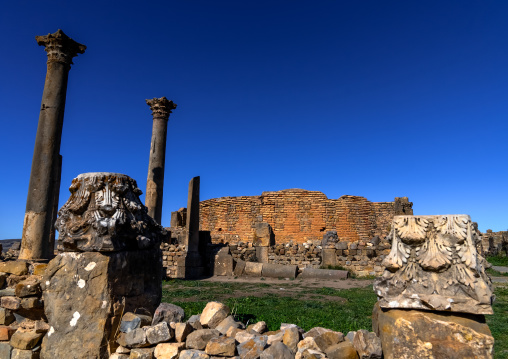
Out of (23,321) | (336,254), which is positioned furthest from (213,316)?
(336,254)

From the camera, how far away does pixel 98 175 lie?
3344mm

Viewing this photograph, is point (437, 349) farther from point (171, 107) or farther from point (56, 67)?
point (171, 107)

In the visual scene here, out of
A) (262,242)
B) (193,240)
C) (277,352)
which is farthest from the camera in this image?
(262,242)

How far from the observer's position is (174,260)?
1461 centimetres

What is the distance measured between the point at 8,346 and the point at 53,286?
0.93 meters

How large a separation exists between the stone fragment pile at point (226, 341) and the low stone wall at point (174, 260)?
11433 mm

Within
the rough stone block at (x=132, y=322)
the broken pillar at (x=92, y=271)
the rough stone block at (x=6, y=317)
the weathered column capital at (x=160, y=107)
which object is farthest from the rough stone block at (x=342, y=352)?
the weathered column capital at (x=160, y=107)

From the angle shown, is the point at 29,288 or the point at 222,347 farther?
the point at 29,288

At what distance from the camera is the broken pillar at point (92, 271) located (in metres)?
3.05

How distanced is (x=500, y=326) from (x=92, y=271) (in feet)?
19.2

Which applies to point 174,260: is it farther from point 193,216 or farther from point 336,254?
point 336,254

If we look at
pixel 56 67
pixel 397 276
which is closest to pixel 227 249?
pixel 56 67

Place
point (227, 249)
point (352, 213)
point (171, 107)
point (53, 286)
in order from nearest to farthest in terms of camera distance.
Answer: point (53, 286) < point (227, 249) < point (171, 107) < point (352, 213)

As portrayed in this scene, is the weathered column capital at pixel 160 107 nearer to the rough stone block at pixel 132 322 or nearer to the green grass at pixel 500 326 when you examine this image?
the rough stone block at pixel 132 322
